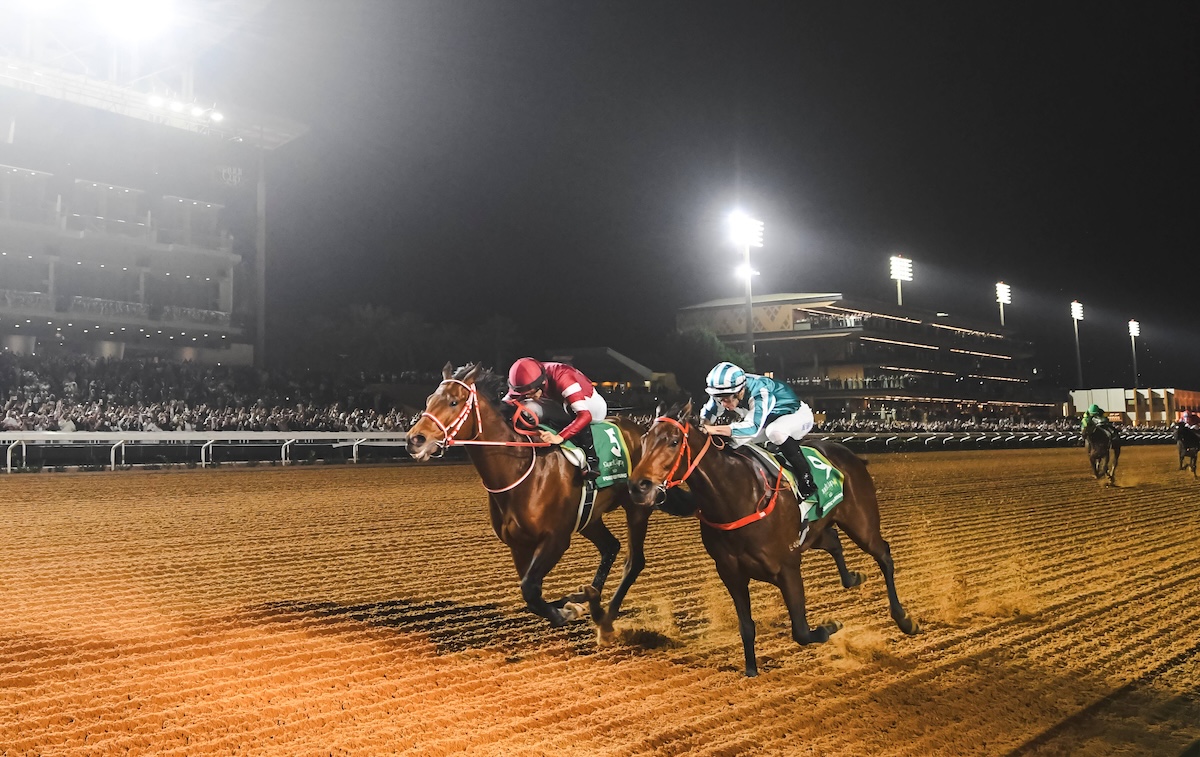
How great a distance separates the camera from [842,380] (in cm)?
5050

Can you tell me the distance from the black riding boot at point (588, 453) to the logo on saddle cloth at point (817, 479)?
0.94 m

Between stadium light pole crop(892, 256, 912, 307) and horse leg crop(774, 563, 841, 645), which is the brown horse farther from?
stadium light pole crop(892, 256, 912, 307)

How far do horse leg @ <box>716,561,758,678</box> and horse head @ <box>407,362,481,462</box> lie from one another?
5.13 ft

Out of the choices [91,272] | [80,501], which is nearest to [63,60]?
[91,272]

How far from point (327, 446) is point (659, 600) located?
1520cm

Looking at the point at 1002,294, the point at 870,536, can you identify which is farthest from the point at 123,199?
the point at 1002,294

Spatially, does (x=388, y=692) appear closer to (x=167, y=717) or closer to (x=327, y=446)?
(x=167, y=717)

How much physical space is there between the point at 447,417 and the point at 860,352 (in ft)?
166

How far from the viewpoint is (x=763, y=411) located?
5.29 metres

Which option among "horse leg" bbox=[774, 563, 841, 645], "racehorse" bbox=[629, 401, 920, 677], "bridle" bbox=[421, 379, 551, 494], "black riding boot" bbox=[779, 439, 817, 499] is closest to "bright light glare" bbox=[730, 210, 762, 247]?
"black riding boot" bbox=[779, 439, 817, 499]

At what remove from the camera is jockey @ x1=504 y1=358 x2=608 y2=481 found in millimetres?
5410

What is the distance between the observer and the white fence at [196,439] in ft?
52.7

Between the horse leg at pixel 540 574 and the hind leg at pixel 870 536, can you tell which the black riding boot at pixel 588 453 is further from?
the hind leg at pixel 870 536

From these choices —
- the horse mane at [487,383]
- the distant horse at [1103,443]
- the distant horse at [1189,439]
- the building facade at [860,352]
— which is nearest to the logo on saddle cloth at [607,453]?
the horse mane at [487,383]
